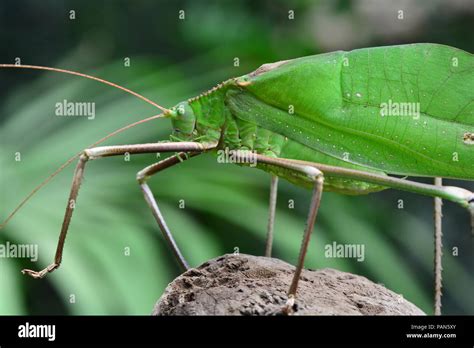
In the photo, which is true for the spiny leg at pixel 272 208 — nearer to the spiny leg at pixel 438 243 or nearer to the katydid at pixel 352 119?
the katydid at pixel 352 119

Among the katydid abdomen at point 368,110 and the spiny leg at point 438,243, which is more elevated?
the katydid abdomen at point 368,110

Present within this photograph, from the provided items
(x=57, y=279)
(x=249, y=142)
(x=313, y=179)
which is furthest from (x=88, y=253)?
(x=313, y=179)

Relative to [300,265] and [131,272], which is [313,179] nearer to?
[300,265]

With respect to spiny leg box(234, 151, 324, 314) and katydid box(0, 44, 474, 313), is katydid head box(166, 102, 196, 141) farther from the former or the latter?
spiny leg box(234, 151, 324, 314)

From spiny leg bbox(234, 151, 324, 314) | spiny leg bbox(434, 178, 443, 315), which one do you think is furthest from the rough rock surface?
spiny leg bbox(434, 178, 443, 315)

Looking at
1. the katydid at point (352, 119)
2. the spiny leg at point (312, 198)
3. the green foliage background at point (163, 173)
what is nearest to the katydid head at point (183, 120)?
the katydid at point (352, 119)

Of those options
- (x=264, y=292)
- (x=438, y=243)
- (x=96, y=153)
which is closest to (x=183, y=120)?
(x=96, y=153)
